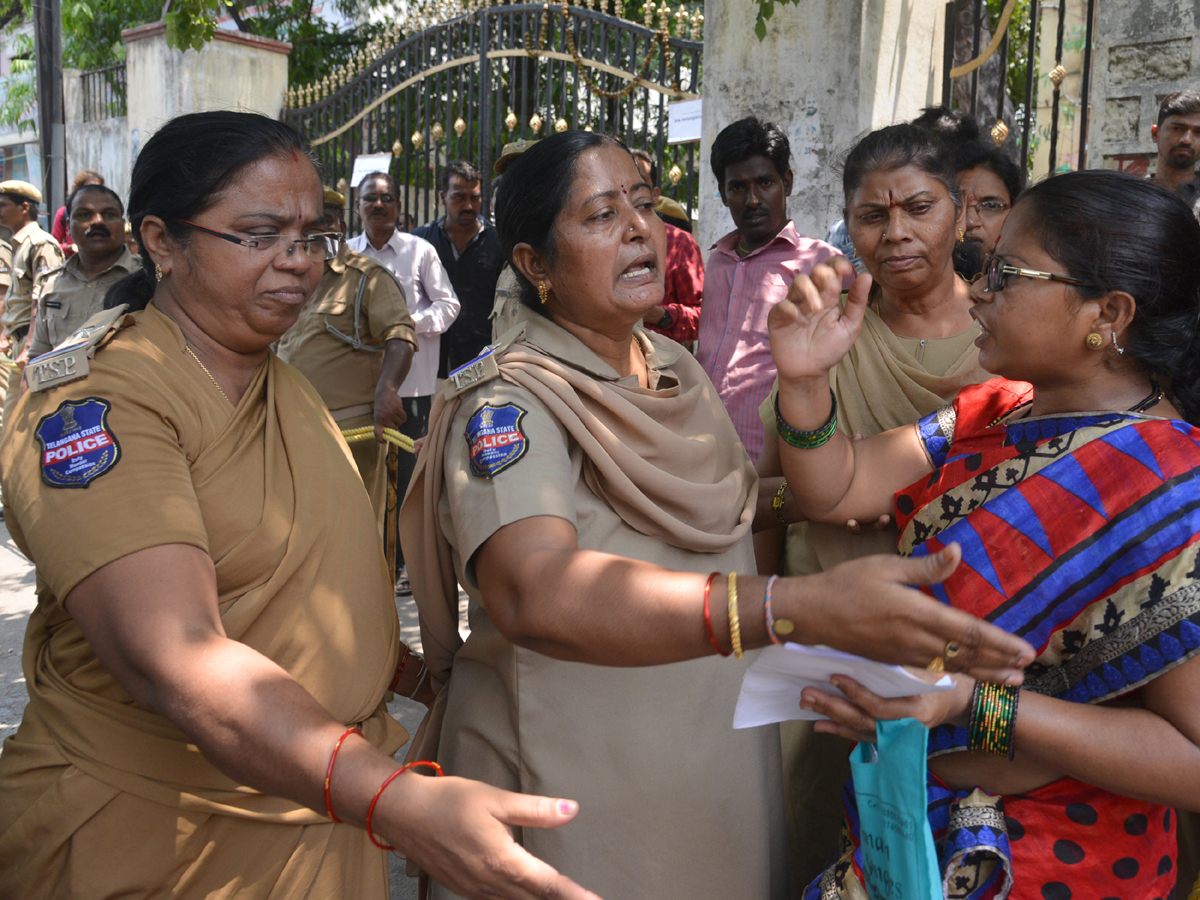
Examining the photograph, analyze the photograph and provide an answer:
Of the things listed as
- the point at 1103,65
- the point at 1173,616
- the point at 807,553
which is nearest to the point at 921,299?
the point at 807,553

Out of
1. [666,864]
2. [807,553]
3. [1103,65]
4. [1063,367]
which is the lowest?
[666,864]

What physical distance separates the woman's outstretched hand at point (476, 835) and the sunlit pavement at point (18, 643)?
2.09 m

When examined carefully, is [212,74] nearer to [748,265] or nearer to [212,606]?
[748,265]

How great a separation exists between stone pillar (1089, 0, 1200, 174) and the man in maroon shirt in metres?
3.34

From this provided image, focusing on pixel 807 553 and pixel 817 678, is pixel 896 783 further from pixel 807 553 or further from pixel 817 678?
pixel 807 553

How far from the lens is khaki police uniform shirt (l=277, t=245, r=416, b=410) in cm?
489

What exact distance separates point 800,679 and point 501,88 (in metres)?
6.63

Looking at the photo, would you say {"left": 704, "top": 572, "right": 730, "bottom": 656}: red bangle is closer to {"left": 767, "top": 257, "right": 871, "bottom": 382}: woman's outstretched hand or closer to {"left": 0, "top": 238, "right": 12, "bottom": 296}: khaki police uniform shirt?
{"left": 767, "top": 257, "right": 871, "bottom": 382}: woman's outstretched hand

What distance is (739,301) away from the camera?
409cm

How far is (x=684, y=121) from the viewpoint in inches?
229

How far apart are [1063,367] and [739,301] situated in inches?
95.7

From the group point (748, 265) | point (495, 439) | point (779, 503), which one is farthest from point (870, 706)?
point (748, 265)

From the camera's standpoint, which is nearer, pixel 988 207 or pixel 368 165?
pixel 988 207

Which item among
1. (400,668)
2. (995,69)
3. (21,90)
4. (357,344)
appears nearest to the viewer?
(400,668)
